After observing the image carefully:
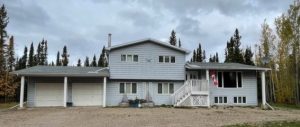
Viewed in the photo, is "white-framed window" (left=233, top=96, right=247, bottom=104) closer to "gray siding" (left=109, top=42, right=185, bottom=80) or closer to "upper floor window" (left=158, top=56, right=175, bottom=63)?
"gray siding" (left=109, top=42, right=185, bottom=80)

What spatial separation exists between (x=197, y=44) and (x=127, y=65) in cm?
3453

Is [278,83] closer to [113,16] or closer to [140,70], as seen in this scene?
[140,70]

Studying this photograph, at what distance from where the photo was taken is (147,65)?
2380cm

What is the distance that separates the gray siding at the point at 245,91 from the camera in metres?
24.4

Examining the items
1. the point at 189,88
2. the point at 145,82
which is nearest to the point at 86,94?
the point at 145,82

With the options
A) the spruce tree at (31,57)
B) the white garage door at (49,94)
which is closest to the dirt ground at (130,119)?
the white garage door at (49,94)

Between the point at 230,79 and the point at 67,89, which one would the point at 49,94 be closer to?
the point at 67,89

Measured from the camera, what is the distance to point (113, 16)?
2453 cm

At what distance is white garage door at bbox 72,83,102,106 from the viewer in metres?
23.7

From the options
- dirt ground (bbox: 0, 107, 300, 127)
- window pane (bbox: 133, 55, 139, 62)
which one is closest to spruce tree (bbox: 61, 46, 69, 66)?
window pane (bbox: 133, 55, 139, 62)

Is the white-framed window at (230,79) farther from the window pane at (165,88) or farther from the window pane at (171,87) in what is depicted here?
the window pane at (165,88)

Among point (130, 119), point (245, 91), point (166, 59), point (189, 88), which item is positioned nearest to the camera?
point (130, 119)

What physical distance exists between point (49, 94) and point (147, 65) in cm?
784

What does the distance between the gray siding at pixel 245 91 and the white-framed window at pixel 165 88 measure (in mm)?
3176
